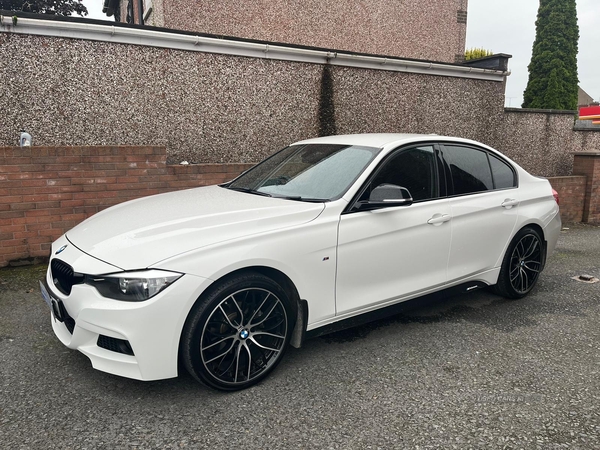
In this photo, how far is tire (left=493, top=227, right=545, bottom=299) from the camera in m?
4.46

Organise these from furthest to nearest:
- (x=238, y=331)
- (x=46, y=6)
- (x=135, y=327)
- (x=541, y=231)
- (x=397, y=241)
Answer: (x=46, y=6), (x=541, y=231), (x=397, y=241), (x=238, y=331), (x=135, y=327)

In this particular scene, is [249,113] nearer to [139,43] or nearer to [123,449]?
[139,43]

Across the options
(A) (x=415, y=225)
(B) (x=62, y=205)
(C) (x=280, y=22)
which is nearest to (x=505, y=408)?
(A) (x=415, y=225)

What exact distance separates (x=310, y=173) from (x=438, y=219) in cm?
108

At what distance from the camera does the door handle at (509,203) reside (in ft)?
14.2

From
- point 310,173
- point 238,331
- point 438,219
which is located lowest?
point 238,331

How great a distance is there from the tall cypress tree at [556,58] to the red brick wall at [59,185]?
10.3 metres

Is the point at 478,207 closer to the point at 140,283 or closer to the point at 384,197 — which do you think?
the point at 384,197

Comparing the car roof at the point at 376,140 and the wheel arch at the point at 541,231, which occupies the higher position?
the car roof at the point at 376,140

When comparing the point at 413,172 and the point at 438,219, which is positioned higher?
the point at 413,172

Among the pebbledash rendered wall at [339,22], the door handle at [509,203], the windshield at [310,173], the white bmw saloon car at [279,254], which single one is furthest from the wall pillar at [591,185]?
the windshield at [310,173]

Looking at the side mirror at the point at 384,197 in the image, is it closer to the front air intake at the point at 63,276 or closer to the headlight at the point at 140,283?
the headlight at the point at 140,283

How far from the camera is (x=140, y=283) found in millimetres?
2598

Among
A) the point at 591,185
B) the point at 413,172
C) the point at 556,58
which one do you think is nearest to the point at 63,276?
the point at 413,172
